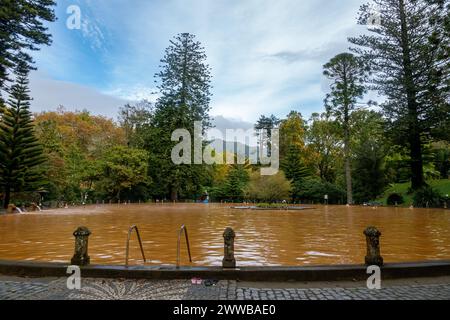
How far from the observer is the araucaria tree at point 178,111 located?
39.4m

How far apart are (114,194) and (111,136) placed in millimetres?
11183

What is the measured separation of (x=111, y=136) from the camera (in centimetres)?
4691

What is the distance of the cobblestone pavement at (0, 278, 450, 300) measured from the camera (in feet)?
14.9

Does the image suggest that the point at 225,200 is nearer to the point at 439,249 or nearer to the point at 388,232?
the point at 388,232

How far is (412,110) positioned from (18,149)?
33642mm

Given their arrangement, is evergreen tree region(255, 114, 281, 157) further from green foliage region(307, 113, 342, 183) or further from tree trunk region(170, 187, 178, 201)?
tree trunk region(170, 187, 178, 201)

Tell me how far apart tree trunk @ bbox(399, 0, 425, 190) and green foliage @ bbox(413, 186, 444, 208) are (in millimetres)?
2317

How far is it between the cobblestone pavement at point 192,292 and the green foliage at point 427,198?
81.4ft
